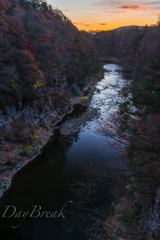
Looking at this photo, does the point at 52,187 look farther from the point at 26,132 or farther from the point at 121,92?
the point at 121,92

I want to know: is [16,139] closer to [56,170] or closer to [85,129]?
[56,170]

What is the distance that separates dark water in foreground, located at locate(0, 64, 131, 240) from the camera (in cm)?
983

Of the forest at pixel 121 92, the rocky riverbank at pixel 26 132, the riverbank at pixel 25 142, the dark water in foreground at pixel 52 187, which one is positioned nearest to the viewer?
the forest at pixel 121 92

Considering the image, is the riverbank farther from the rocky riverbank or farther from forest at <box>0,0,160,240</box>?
forest at <box>0,0,160,240</box>

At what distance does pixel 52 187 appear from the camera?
42.3 ft

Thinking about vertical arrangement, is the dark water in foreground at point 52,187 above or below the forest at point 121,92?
below

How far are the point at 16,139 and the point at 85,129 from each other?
907 centimetres

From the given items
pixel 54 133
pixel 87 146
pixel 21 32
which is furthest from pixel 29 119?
pixel 21 32

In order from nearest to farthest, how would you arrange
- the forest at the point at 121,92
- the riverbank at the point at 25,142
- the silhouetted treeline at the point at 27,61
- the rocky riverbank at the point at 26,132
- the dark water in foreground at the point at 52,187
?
the forest at the point at 121,92 → the dark water in foreground at the point at 52,187 → the riverbank at the point at 25,142 → the rocky riverbank at the point at 26,132 → the silhouetted treeline at the point at 27,61

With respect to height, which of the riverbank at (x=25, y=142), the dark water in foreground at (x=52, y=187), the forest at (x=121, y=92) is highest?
the forest at (x=121, y=92)

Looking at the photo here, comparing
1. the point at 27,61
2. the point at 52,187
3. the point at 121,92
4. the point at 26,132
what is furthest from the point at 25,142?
the point at 121,92

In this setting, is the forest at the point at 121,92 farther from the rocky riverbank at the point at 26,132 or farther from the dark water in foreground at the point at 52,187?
the dark water in foreground at the point at 52,187

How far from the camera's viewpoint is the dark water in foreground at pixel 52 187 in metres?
9.83

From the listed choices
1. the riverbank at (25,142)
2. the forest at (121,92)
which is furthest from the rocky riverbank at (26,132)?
the forest at (121,92)
